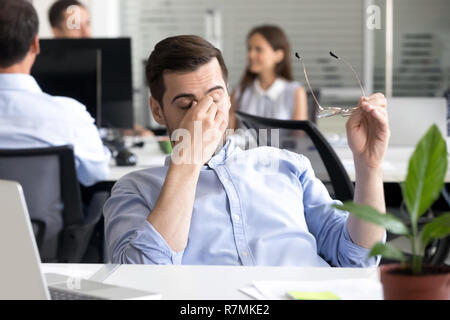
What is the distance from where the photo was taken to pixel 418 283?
0.82 metres

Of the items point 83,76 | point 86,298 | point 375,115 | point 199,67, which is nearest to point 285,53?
point 83,76

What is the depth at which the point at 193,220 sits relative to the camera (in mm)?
1487

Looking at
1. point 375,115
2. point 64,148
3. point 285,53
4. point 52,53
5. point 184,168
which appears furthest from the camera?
point 285,53

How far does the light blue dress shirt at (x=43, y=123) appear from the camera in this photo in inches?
93.1

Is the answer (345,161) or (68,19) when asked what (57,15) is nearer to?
(68,19)

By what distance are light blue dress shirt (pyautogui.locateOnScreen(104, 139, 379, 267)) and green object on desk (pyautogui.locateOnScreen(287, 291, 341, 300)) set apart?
0.39m

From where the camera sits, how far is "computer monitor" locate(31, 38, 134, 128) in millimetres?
2982

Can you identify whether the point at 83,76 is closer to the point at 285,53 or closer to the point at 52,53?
the point at 52,53

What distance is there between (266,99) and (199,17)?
7.26 ft

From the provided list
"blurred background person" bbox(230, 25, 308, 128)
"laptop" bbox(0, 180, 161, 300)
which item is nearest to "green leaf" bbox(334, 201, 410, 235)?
"laptop" bbox(0, 180, 161, 300)

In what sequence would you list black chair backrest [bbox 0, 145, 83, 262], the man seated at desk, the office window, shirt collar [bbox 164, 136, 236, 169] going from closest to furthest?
1. the man seated at desk
2. shirt collar [bbox 164, 136, 236, 169]
3. black chair backrest [bbox 0, 145, 83, 262]
4. the office window

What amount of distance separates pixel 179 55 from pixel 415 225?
0.88m

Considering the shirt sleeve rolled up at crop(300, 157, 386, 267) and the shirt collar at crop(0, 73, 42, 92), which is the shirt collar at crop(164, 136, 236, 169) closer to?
the shirt sleeve rolled up at crop(300, 157, 386, 267)

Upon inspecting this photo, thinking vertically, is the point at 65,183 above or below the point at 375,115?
below
